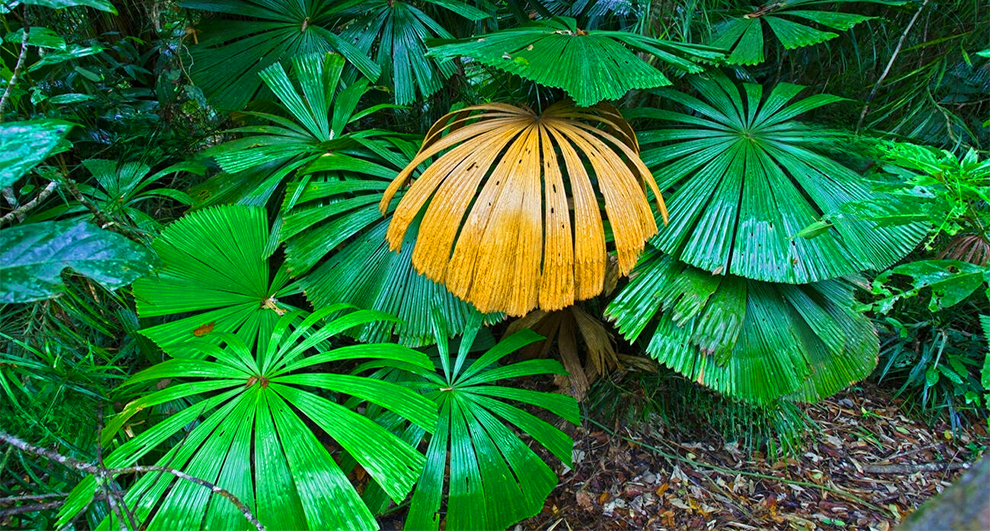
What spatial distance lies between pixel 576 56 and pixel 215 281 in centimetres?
128

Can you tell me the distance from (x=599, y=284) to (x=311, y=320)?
77 centimetres

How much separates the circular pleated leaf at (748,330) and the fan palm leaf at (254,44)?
4.16 ft

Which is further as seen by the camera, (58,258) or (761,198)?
(761,198)

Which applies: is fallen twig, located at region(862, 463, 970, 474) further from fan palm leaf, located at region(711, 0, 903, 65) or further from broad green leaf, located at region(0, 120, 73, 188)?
broad green leaf, located at region(0, 120, 73, 188)

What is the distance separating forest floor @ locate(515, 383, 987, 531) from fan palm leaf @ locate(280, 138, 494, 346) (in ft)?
2.76

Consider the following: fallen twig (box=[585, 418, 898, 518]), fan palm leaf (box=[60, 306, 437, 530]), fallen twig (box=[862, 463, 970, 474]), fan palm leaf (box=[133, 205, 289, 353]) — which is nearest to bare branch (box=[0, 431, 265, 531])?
fan palm leaf (box=[60, 306, 437, 530])

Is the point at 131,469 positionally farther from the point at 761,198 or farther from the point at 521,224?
the point at 761,198

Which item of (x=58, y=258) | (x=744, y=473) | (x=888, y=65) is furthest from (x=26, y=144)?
(x=888, y=65)

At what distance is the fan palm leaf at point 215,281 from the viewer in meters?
1.43

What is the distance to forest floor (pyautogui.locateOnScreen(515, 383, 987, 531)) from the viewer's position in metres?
1.80

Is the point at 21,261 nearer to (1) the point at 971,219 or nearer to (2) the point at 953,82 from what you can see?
(1) the point at 971,219

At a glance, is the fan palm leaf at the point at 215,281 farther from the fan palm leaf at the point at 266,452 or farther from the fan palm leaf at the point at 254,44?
the fan palm leaf at the point at 254,44

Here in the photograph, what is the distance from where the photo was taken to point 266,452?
1.11 m

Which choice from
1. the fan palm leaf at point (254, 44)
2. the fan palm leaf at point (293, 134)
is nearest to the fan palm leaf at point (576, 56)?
the fan palm leaf at point (293, 134)
